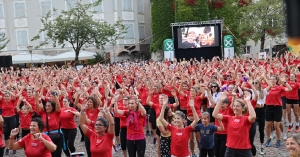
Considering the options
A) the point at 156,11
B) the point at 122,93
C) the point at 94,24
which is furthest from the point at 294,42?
the point at 156,11

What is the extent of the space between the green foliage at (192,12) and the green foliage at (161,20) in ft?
8.53

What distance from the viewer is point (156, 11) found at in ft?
127

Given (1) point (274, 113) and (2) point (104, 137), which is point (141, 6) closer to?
(1) point (274, 113)

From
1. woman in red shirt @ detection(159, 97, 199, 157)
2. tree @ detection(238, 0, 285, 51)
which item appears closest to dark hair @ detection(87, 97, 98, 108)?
woman in red shirt @ detection(159, 97, 199, 157)

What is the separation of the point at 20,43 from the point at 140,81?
33.0 metres

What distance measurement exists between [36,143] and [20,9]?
38.9m

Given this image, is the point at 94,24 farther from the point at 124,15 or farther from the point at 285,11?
the point at 285,11

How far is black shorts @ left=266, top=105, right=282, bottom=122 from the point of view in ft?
28.5

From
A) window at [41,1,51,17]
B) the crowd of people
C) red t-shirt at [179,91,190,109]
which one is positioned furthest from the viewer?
window at [41,1,51,17]

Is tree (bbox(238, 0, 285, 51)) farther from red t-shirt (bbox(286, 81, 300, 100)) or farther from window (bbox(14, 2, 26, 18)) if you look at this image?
window (bbox(14, 2, 26, 18))

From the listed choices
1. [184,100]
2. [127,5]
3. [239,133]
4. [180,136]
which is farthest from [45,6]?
[239,133]

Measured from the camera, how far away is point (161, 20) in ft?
126

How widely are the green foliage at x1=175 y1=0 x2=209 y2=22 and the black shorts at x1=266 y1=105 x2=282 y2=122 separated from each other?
2764 centimetres

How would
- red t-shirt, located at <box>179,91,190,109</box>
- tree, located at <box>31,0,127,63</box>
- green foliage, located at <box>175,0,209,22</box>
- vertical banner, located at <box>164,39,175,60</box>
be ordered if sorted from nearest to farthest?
red t-shirt, located at <box>179,91,190,109</box> → tree, located at <box>31,0,127,63</box> → vertical banner, located at <box>164,39,175,60</box> → green foliage, located at <box>175,0,209,22</box>
